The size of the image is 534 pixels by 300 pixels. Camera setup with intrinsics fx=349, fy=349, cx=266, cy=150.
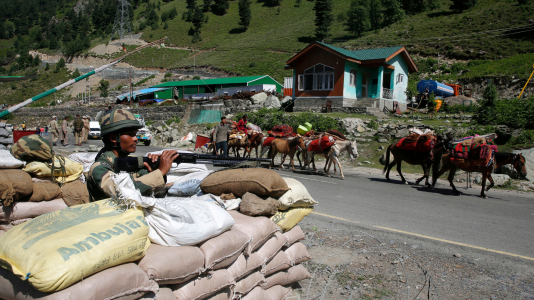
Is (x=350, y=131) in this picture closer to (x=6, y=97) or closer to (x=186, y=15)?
(x=6, y=97)

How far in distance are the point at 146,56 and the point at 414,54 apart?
62369 mm

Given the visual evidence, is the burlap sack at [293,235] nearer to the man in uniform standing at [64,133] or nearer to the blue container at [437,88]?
the man in uniform standing at [64,133]

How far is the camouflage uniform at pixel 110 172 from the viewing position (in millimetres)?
2850

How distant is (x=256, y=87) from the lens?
43812 millimetres

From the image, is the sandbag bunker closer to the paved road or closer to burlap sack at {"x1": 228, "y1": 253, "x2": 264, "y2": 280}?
burlap sack at {"x1": 228, "y1": 253, "x2": 264, "y2": 280}

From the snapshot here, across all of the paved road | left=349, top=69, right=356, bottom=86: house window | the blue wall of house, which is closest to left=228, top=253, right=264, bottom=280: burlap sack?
the paved road

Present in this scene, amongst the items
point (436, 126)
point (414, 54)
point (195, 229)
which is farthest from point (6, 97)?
point (195, 229)

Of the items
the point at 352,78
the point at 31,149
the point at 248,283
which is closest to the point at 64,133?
the point at 31,149

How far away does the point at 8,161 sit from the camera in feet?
13.5

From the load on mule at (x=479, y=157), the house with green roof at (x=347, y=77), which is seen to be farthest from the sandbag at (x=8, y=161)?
the house with green roof at (x=347, y=77)

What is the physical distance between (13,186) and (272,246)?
9.51 feet

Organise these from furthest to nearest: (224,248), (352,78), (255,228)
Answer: (352,78) < (255,228) < (224,248)

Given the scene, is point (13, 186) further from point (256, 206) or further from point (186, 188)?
point (256, 206)

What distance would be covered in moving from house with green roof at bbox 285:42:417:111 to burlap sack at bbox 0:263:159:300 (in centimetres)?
2454
